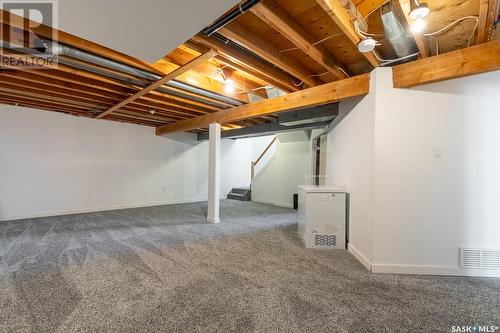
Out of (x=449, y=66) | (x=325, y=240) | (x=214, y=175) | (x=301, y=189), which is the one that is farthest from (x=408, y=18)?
(x=214, y=175)

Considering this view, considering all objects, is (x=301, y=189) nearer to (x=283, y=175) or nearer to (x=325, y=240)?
(x=325, y=240)

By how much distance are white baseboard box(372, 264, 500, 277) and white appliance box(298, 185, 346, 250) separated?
76 cm

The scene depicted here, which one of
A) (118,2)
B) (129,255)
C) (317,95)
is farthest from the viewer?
(317,95)

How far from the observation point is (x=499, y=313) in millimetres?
1827

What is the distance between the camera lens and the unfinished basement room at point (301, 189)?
67.6 inches

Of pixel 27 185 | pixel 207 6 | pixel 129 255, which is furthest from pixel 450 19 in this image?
pixel 27 185

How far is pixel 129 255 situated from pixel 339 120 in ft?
12.6

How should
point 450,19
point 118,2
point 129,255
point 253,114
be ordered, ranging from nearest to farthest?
point 118,2
point 450,19
point 129,255
point 253,114

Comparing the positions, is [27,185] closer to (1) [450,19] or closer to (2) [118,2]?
(2) [118,2]

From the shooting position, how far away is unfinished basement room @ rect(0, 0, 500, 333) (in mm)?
1718

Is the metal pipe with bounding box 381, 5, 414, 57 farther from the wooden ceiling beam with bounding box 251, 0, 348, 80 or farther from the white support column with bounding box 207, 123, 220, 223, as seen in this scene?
the white support column with bounding box 207, 123, 220, 223

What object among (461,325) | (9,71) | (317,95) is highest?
(9,71)

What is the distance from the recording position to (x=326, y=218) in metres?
3.30

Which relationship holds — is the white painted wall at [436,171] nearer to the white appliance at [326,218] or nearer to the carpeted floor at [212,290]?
the carpeted floor at [212,290]
